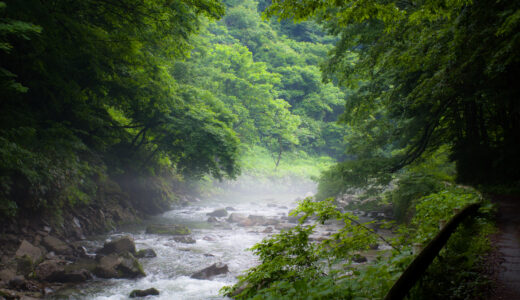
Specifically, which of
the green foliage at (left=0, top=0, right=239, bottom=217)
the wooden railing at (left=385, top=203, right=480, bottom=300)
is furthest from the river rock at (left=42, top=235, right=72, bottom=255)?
the wooden railing at (left=385, top=203, right=480, bottom=300)

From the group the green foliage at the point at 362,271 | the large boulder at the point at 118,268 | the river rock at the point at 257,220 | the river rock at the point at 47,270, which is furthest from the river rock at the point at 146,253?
the river rock at the point at 257,220

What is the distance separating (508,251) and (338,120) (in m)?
9.18

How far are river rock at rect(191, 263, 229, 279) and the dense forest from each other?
4.54ft

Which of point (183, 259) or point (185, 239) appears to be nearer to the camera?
point (183, 259)

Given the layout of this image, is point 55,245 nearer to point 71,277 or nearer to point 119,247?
point 119,247

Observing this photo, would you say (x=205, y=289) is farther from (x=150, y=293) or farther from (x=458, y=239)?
(x=458, y=239)

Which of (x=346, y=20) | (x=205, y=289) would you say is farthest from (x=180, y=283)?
(x=346, y=20)

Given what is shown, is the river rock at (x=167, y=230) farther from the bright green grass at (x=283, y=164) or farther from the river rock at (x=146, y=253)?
the bright green grass at (x=283, y=164)

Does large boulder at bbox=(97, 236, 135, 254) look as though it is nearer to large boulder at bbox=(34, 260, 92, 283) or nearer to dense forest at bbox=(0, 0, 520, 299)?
large boulder at bbox=(34, 260, 92, 283)

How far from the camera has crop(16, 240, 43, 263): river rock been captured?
27.0 feet

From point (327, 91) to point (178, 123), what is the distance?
34298 mm

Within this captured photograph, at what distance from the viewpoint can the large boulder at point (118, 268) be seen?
8.47 m

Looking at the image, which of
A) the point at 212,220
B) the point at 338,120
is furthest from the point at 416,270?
the point at 212,220

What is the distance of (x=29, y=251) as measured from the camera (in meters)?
8.52
